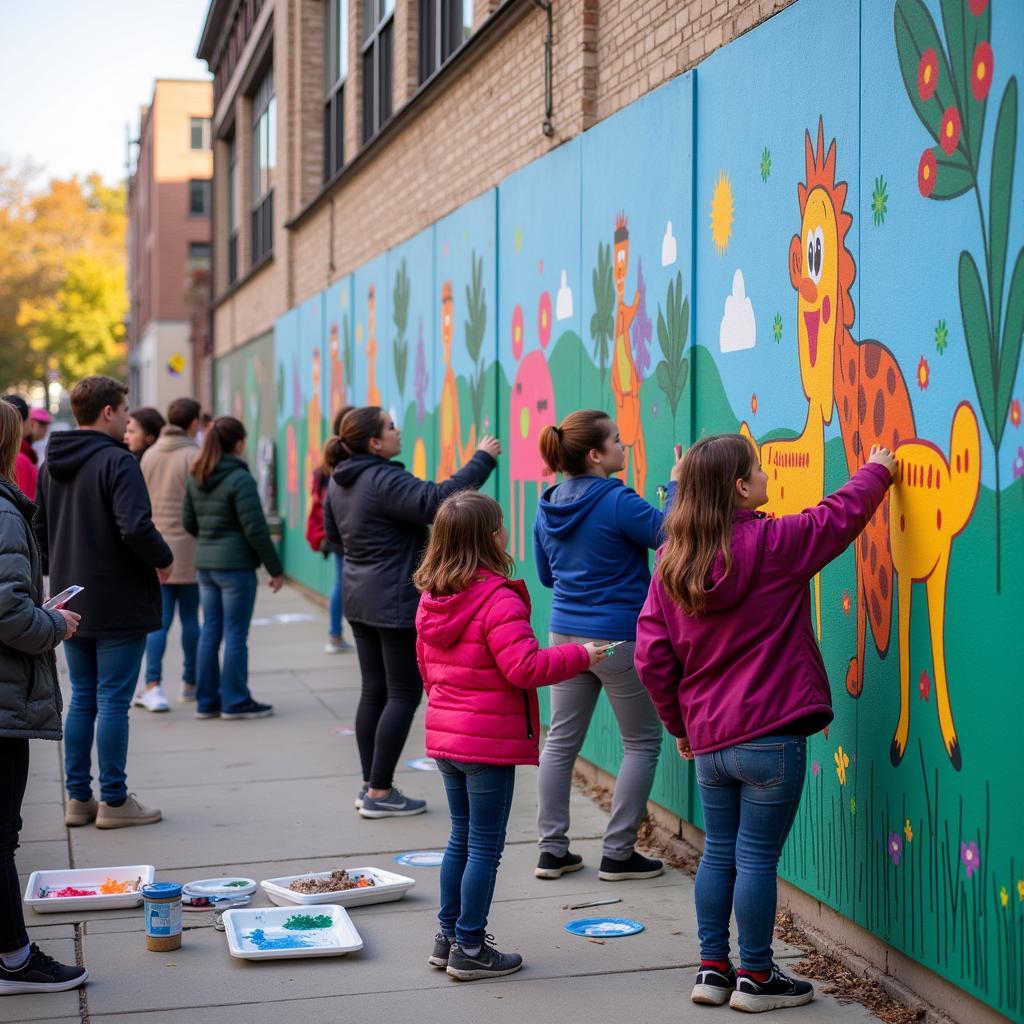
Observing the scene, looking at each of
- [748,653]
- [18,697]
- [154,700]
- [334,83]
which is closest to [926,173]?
[748,653]

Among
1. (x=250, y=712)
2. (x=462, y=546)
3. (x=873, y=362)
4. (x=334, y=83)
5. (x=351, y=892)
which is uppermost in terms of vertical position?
(x=334, y=83)

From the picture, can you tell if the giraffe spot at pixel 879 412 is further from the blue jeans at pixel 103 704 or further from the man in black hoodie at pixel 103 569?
the blue jeans at pixel 103 704

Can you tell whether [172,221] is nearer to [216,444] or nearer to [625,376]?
[216,444]

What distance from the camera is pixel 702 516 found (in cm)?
435

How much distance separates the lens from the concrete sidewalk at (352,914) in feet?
15.0

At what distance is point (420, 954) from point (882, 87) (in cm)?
337

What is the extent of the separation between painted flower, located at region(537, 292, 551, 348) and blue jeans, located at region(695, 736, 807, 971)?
14.1 feet

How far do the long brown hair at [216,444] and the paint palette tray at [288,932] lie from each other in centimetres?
442

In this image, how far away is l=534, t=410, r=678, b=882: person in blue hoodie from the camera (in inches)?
225

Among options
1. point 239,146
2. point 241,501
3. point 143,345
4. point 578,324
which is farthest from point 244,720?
point 143,345

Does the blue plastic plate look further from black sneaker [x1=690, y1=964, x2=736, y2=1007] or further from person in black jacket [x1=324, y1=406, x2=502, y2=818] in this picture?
person in black jacket [x1=324, y1=406, x2=502, y2=818]

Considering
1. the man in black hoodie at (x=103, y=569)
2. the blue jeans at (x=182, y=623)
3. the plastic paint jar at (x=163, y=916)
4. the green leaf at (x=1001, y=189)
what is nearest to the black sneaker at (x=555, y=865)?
the plastic paint jar at (x=163, y=916)

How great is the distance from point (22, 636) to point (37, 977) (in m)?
1.16

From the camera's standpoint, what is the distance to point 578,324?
7.84 m
